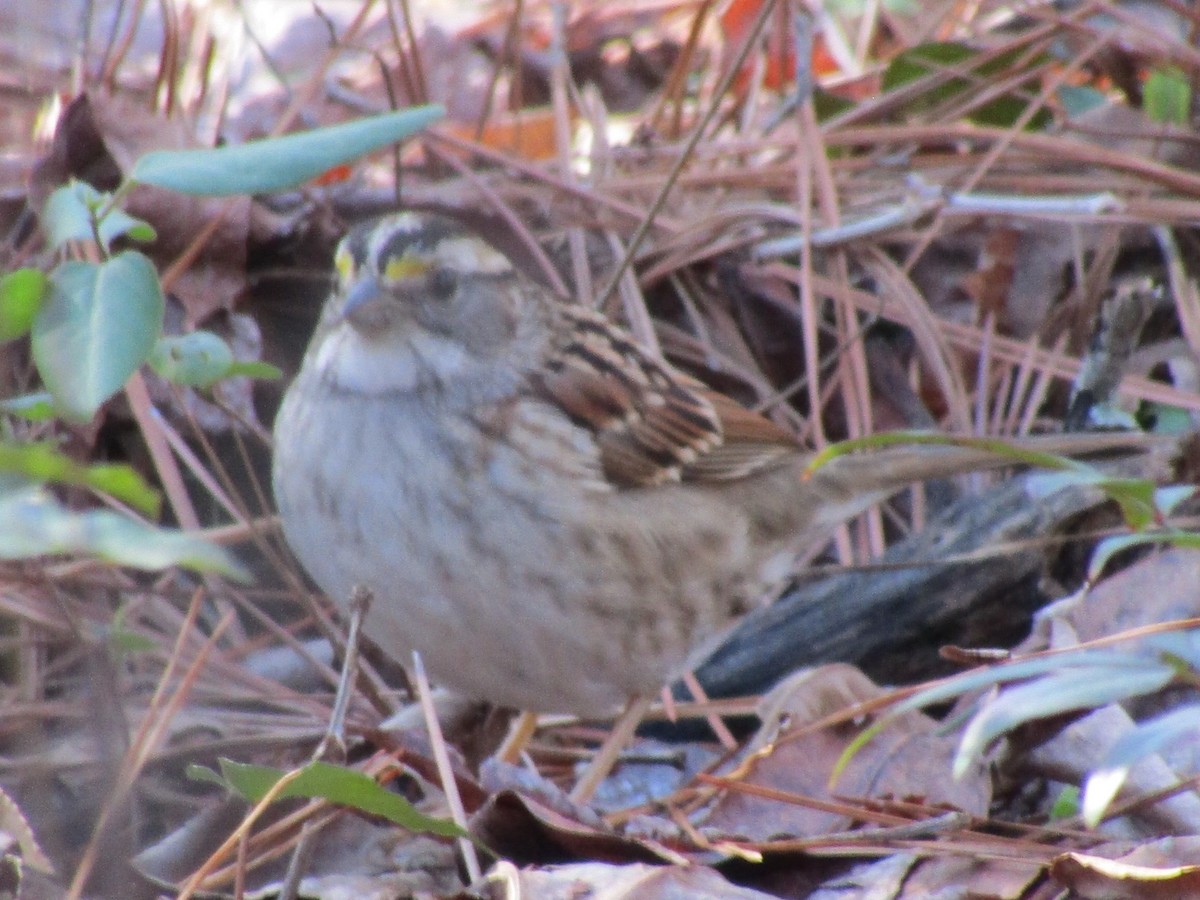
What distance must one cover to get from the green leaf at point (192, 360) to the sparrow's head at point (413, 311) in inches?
18.3

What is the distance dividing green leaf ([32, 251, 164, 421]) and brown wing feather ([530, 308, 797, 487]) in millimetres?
1280

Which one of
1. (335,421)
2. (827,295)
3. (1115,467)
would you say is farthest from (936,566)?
(335,421)

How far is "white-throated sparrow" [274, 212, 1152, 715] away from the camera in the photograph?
257 centimetres

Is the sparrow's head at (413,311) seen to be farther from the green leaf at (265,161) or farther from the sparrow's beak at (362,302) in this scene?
the green leaf at (265,161)

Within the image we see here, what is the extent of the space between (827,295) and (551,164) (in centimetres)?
94

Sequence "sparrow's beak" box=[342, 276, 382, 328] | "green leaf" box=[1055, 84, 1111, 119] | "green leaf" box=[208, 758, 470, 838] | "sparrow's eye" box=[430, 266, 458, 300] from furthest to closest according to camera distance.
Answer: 1. "green leaf" box=[1055, 84, 1111, 119]
2. "sparrow's eye" box=[430, 266, 458, 300]
3. "sparrow's beak" box=[342, 276, 382, 328]
4. "green leaf" box=[208, 758, 470, 838]

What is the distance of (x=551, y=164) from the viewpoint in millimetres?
4379

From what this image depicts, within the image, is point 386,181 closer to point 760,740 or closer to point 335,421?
point 335,421

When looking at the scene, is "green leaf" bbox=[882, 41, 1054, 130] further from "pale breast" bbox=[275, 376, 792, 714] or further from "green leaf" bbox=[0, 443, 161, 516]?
"green leaf" bbox=[0, 443, 161, 516]

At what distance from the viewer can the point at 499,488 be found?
2.62m

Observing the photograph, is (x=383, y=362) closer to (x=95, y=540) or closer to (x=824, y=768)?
(x=824, y=768)

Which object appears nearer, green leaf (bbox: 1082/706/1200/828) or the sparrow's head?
green leaf (bbox: 1082/706/1200/828)

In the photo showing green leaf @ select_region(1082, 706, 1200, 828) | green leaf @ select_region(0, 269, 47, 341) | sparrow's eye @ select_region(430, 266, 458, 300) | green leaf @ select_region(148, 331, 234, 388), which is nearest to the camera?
green leaf @ select_region(1082, 706, 1200, 828)

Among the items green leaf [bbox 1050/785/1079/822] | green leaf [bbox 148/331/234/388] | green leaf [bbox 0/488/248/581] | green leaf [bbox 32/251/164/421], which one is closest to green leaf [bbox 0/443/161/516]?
green leaf [bbox 0/488/248/581]
